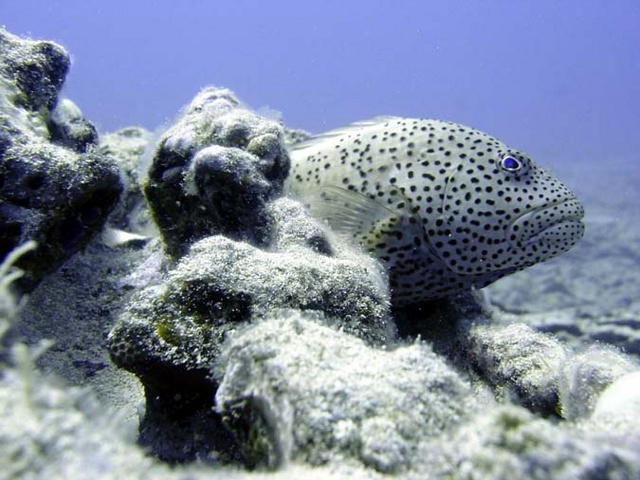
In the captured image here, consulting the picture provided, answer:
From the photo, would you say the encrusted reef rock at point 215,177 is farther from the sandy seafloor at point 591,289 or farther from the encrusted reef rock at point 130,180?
the sandy seafloor at point 591,289

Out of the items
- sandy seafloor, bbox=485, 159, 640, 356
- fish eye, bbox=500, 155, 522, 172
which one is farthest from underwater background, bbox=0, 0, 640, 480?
sandy seafloor, bbox=485, 159, 640, 356

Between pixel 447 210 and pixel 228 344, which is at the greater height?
pixel 447 210

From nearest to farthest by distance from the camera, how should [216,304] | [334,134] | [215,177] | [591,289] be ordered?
1. [216,304]
2. [215,177]
3. [334,134]
4. [591,289]

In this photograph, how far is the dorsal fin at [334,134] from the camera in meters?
4.47

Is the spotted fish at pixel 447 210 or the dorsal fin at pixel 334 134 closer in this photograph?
the spotted fish at pixel 447 210

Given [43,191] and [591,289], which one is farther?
[591,289]

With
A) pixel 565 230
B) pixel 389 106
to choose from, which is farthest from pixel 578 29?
pixel 565 230

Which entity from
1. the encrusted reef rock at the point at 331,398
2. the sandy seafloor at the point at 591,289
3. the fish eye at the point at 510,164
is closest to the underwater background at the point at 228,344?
the encrusted reef rock at the point at 331,398

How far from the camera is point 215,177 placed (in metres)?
3.06

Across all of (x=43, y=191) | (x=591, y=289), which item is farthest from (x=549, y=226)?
(x=591, y=289)

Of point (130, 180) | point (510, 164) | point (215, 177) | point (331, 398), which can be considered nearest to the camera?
point (331, 398)

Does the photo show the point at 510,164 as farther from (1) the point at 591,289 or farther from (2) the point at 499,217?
(1) the point at 591,289

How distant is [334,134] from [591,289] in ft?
39.4

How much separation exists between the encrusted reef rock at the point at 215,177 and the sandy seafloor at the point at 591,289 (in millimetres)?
5417
